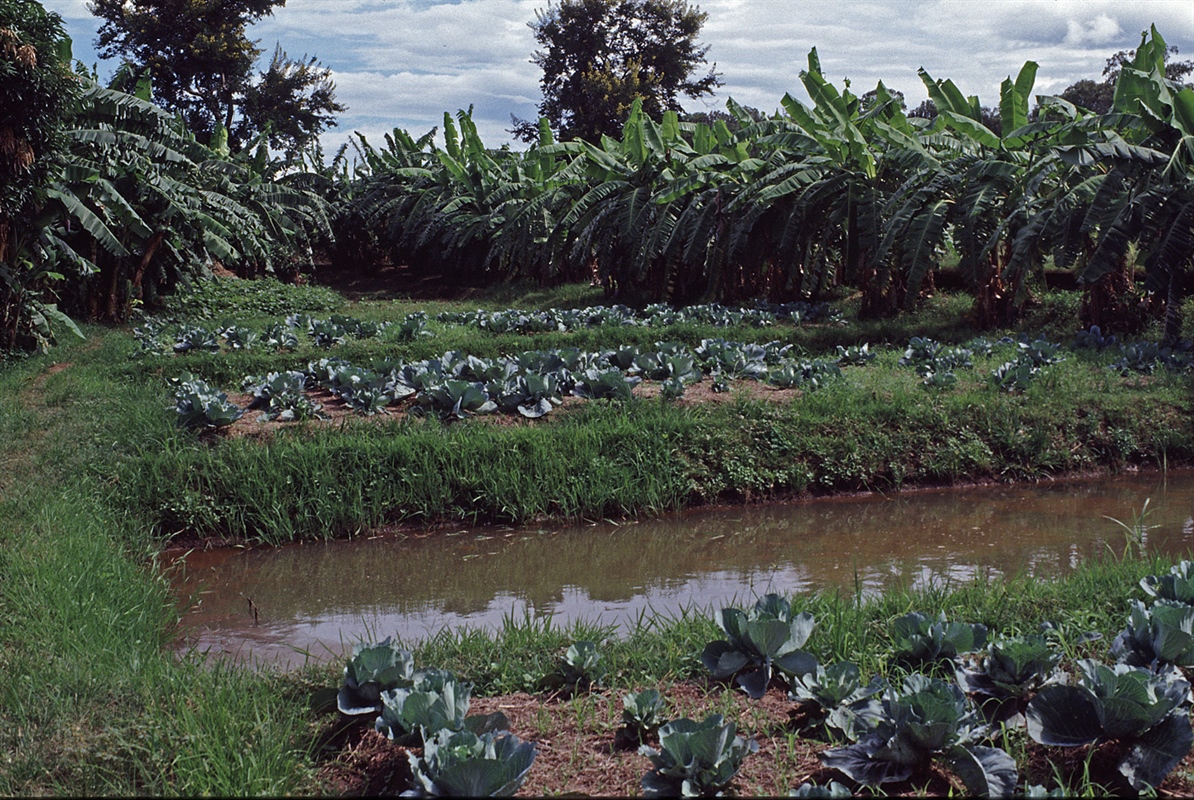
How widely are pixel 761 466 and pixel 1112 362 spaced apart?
4186 mm

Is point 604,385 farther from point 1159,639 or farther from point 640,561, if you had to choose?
point 1159,639

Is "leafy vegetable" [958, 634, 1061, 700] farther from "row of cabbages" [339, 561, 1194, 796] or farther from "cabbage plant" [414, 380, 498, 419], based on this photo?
"cabbage plant" [414, 380, 498, 419]

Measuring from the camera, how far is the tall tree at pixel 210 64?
2750cm

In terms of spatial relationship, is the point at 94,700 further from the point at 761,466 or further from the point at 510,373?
the point at 510,373

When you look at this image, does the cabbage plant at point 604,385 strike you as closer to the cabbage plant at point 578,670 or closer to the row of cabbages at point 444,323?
the row of cabbages at point 444,323

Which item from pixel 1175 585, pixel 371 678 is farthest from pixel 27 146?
pixel 1175 585

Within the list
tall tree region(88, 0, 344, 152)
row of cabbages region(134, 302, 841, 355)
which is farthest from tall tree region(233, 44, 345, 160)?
row of cabbages region(134, 302, 841, 355)

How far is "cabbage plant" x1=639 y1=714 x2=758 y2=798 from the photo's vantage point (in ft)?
7.40

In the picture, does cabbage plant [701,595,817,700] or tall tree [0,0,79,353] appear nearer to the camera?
cabbage plant [701,595,817,700]

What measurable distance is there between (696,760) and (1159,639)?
1.48 metres

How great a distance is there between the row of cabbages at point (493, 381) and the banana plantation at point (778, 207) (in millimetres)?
3293

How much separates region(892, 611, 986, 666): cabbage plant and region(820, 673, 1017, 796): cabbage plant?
48 centimetres

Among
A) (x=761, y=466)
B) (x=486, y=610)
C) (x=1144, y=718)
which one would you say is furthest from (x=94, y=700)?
(x=761, y=466)

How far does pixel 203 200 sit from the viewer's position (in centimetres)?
1503
